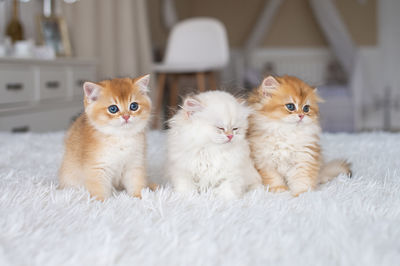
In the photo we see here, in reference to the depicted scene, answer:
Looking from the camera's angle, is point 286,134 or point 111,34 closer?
point 286,134

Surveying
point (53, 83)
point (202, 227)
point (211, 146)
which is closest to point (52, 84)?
point (53, 83)

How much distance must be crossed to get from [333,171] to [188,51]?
2972mm

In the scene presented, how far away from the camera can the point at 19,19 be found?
3.00 m

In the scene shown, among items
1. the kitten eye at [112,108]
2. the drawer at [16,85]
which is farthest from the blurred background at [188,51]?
the kitten eye at [112,108]

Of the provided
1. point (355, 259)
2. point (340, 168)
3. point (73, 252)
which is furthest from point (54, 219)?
point (340, 168)

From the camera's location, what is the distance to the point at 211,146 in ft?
3.45

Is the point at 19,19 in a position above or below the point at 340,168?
above

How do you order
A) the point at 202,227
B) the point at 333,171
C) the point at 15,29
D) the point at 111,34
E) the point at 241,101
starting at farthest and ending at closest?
the point at 111,34, the point at 15,29, the point at 333,171, the point at 241,101, the point at 202,227

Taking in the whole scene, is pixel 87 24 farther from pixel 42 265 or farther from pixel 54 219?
pixel 42 265

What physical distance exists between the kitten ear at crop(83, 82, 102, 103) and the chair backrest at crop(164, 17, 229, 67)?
286 cm

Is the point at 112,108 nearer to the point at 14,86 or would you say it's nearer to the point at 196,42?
the point at 14,86

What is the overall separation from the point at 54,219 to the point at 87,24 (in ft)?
9.06

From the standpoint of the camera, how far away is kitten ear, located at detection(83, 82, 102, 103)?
1009 millimetres

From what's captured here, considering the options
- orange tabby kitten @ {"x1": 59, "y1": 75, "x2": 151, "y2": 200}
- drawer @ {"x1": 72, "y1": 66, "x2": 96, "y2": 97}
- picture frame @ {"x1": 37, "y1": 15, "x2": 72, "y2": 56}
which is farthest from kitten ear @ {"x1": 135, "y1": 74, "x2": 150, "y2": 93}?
picture frame @ {"x1": 37, "y1": 15, "x2": 72, "y2": 56}
